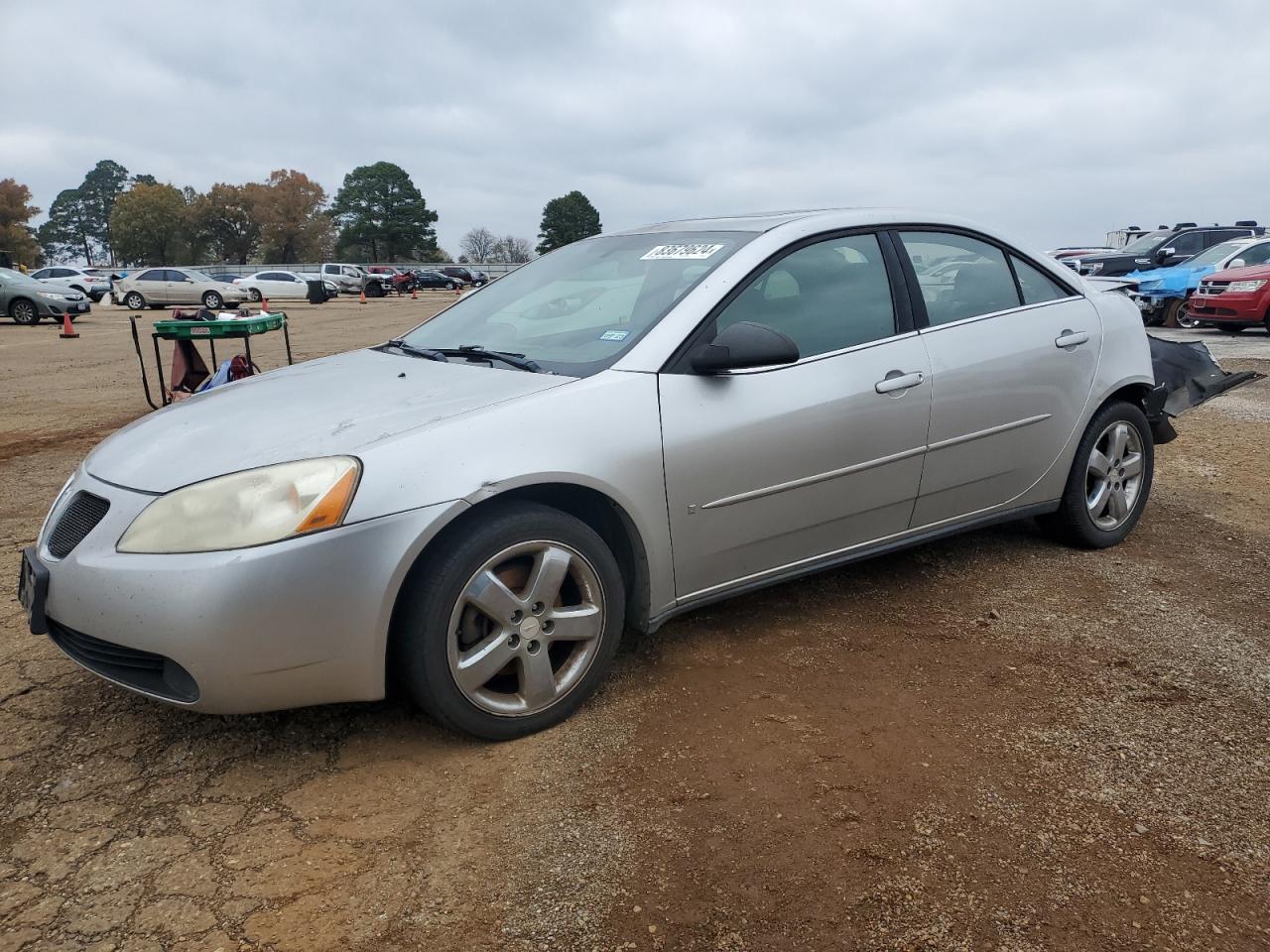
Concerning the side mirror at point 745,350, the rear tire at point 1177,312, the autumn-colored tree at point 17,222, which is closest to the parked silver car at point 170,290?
the rear tire at point 1177,312

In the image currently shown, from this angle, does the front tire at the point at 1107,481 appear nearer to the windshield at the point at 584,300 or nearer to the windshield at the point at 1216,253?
the windshield at the point at 584,300

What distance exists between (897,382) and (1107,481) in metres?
1.54

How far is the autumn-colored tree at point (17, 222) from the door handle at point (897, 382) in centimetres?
8048

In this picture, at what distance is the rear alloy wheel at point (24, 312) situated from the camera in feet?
71.9

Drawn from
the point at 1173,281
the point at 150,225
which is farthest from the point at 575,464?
the point at 150,225

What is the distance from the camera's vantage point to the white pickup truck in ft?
144

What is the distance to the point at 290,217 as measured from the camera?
85.8 metres

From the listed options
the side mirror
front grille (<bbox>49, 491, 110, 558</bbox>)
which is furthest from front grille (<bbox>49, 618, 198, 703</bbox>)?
the side mirror

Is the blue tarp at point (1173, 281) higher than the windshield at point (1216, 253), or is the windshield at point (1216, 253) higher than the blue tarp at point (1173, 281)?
the windshield at point (1216, 253)

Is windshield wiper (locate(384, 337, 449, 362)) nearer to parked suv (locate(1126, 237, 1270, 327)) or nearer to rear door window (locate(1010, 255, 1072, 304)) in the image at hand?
rear door window (locate(1010, 255, 1072, 304))

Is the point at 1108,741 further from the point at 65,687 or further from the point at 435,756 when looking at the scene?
Answer: the point at 65,687

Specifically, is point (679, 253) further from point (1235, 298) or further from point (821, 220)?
point (1235, 298)

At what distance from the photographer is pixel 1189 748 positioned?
2.62m

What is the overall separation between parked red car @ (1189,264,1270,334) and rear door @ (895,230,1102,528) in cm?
1234
